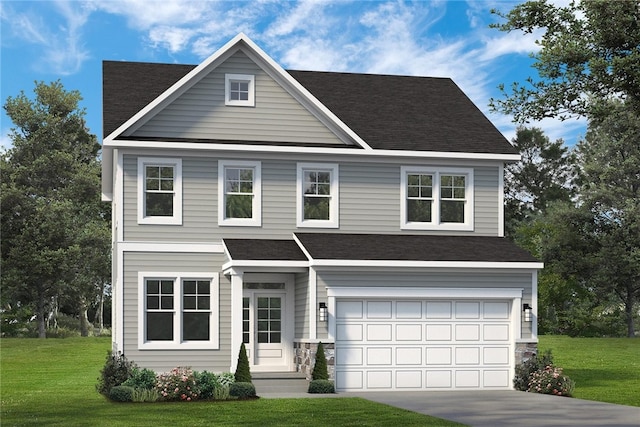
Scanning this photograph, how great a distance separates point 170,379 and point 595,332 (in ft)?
130

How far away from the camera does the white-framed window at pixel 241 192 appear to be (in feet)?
89.3

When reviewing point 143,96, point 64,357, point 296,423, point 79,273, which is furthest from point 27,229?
point 296,423

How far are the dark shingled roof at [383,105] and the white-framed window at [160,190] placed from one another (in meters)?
1.47

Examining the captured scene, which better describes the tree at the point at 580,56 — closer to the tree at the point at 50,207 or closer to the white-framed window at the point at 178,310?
the white-framed window at the point at 178,310

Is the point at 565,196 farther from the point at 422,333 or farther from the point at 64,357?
the point at 422,333

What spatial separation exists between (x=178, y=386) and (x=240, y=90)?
353 inches

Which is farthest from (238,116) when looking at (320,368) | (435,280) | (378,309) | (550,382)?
(550,382)

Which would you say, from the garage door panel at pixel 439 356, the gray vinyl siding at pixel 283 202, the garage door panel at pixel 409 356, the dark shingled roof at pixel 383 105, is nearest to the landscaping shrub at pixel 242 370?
the gray vinyl siding at pixel 283 202

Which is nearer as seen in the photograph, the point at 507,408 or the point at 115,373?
the point at 507,408

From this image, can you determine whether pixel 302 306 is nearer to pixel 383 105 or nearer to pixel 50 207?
pixel 383 105

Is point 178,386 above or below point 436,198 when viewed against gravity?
below

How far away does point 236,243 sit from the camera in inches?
1046

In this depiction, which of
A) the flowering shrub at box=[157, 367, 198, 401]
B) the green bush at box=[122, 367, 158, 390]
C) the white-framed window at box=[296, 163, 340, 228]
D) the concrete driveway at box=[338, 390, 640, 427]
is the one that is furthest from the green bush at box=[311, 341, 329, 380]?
the white-framed window at box=[296, 163, 340, 228]

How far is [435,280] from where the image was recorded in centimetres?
2614
